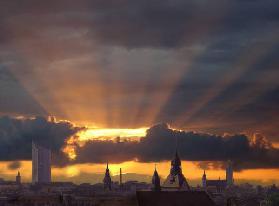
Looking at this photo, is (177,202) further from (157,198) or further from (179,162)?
(179,162)

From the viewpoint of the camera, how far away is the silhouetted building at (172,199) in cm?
12481

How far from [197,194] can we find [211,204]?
2.95 meters

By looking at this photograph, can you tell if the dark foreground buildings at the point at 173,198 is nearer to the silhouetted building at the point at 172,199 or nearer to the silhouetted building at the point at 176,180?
the silhouetted building at the point at 172,199

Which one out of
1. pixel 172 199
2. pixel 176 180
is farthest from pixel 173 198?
Result: pixel 176 180

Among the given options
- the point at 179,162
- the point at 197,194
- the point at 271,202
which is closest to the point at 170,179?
the point at 179,162

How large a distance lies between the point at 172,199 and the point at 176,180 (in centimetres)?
5032

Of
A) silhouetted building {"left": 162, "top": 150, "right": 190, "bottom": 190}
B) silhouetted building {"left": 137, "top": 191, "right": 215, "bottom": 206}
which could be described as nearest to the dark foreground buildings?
silhouetted building {"left": 137, "top": 191, "right": 215, "bottom": 206}

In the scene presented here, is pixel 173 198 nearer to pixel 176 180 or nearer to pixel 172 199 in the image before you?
pixel 172 199

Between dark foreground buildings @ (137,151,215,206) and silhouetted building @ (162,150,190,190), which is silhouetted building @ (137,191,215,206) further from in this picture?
silhouetted building @ (162,150,190,190)

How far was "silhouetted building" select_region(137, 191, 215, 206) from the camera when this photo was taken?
12481 cm

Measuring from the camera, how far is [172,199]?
414 feet

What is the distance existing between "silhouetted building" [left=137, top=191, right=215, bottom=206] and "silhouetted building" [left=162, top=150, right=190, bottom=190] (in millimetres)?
40231

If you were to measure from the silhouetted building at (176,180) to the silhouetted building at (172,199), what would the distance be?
132 ft

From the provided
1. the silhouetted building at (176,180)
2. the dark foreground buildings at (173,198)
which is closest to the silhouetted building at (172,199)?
the dark foreground buildings at (173,198)
